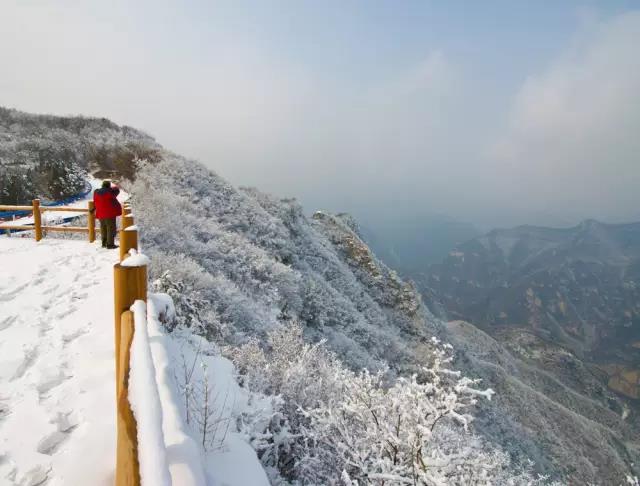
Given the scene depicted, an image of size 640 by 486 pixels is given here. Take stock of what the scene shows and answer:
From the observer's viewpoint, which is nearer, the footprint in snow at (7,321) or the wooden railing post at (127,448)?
the wooden railing post at (127,448)

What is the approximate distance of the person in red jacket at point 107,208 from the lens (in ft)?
31.2

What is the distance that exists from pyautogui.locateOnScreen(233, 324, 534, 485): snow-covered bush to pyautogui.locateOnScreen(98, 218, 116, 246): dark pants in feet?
18.2

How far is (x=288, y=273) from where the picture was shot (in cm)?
1591

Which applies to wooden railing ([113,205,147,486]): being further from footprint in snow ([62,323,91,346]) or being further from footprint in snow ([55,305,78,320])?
footprint in snow ([55,305,78,320])

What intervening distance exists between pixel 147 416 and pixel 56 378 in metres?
3.26

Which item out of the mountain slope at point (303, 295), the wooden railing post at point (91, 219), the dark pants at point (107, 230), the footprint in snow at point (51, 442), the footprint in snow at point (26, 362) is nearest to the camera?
Result: the footprint in snow at point (51, 442)

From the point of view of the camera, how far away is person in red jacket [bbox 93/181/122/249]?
9508mm

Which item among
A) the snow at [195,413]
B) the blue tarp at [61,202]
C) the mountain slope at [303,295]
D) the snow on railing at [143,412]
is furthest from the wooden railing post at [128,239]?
the blue tarp at [61,202]

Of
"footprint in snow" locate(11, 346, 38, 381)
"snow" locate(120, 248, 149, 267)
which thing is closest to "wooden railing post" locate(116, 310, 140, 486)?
"snow" locate(120, 248, 149, 267)

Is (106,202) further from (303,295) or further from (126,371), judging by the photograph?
(303,295)

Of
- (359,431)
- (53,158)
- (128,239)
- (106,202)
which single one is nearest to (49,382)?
(128,239)

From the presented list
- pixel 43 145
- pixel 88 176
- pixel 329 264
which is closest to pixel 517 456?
pixel 329 264

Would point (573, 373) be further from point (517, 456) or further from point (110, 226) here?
point (110, 226)

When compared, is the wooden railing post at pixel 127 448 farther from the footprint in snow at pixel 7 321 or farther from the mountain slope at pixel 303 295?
the footprint in snow at pixel 7 321
